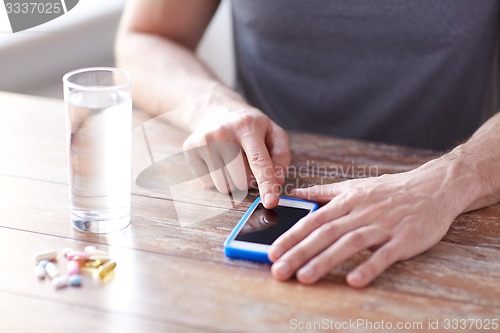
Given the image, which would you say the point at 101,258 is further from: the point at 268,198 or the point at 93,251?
the point at 268,198

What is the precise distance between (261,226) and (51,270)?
31 cm

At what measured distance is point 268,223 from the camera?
40.3 inches

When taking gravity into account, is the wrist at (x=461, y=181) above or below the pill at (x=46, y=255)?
below

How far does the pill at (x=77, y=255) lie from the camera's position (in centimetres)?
93

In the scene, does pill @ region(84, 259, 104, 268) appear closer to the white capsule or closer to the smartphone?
the white capsule

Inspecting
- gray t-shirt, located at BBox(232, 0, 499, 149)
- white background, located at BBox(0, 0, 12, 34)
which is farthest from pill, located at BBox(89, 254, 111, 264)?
white background, located at BBox(0, 0, 12, 34)

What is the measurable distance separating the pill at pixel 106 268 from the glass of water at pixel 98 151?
107 millimetres

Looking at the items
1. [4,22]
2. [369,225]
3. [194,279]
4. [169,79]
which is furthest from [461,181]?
[4,22]

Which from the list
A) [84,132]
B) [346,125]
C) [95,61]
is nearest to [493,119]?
[346,125]

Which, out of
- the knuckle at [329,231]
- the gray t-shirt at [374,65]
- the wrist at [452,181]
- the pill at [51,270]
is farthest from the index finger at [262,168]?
the gray t-shirt at [374,65]

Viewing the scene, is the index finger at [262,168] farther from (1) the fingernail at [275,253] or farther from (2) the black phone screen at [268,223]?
(1) the fingernail at [275,253]

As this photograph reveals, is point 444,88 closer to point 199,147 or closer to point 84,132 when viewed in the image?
point 199,147

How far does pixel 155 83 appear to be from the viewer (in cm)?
157

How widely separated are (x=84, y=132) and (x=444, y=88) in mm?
1016
